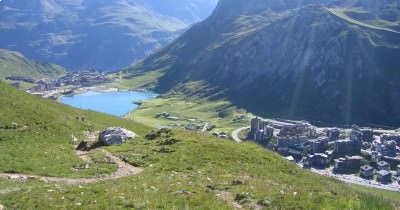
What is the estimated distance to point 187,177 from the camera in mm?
35031

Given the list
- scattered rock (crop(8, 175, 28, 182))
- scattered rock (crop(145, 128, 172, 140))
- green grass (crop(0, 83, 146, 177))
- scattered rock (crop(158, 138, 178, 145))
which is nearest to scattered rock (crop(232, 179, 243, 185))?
green grass (crop(0, 83, 146, 177))

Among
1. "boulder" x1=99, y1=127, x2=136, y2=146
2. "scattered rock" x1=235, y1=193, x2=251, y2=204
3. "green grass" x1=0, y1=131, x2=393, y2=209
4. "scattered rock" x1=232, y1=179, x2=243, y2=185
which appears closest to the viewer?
"green grass" x1=0, y1=131, x2=393, y2=209

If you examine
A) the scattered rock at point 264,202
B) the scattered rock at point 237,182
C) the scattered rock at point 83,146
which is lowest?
the scattered rock at point 83,146

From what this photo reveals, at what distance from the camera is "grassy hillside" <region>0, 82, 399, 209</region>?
26.5m

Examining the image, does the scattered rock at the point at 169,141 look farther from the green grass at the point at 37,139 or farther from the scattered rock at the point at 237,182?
the scattered rock at the point at 237,182

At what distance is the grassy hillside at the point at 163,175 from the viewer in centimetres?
2652

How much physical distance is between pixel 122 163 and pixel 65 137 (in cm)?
1542

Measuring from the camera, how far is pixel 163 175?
1410 inches

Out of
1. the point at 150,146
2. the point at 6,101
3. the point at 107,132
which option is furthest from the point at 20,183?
the point at 6,101

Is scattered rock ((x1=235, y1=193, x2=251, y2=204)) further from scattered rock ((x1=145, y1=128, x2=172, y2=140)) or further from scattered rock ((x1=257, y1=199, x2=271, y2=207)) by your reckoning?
scattered rock ((x1=145, y1=128, x2=172, y2=140))

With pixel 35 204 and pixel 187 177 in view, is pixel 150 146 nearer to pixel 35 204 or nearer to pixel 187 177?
pixel 187 177

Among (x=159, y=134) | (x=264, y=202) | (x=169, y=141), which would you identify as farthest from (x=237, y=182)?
(x=159, y=134)

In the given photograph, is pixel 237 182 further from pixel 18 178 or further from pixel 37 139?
pixel 37 139

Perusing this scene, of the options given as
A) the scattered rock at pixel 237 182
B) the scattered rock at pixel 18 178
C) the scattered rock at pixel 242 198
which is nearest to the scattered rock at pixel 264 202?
the scattered rock at pixel 242 198
